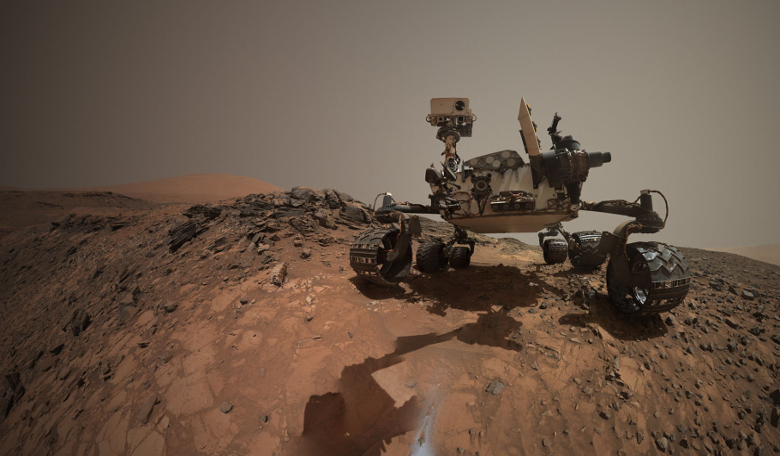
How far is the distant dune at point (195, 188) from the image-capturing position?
17.0 m

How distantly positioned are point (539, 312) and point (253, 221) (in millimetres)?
6405

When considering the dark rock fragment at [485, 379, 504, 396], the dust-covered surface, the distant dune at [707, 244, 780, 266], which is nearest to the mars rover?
the dust-covered surface

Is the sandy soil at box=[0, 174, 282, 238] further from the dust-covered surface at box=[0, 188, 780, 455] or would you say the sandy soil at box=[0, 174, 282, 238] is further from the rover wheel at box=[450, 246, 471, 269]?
the rover wheel at box=[450, 246, 471, 269]

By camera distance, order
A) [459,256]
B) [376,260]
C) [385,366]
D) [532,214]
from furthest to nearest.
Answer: [459,256] → [532,214] → [376,260] → [385,366]

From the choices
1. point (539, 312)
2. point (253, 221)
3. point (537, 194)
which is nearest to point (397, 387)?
point (539, 312)

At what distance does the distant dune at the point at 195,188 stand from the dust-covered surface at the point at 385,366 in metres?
12.0

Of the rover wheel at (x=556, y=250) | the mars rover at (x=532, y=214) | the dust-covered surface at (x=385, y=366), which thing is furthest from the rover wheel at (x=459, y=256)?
the rover wheel at (x=556, y=250)

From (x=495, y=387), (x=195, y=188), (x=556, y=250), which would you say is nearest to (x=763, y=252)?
(x=556, y=250)

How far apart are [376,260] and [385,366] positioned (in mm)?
1577

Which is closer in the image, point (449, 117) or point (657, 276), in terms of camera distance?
point (657, 276)

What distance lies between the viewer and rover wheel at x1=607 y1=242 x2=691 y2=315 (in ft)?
10.1

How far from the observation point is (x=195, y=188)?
20344 millimetres

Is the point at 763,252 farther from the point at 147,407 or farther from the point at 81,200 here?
the point at 81,200

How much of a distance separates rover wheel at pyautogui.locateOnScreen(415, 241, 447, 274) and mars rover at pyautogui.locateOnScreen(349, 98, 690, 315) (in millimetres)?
21
